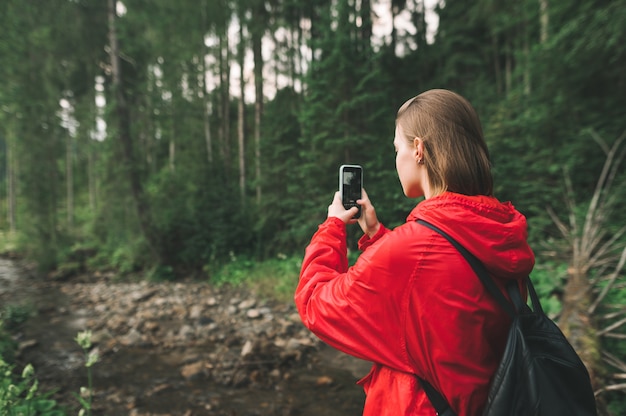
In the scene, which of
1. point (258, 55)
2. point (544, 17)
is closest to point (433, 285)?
point (544, 17)

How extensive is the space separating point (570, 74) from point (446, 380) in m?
8.53

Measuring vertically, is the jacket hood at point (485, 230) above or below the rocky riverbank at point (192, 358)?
A: above

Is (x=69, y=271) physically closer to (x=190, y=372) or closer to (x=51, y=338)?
(x=51, y=338)

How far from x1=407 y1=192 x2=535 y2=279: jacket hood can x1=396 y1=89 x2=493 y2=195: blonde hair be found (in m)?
0.08

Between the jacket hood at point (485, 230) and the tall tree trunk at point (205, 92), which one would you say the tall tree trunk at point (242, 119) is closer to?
the tall tree trunk at point (205, 92)

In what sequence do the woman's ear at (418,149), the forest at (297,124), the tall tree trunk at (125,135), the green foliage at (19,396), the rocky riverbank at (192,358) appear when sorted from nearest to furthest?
1. the woman's ear at (418,149)
2. the green foliage at (19,396)
3. the rocky riverbank at (192,358)
4. the forest at (297,124)
5. the tall tree trunk at (125,135)

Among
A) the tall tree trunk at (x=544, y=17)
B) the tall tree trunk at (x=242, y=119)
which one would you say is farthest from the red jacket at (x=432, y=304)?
the tall tree trunk at (x=242, y=119)

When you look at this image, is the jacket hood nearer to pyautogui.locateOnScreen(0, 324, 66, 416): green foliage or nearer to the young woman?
the young woman

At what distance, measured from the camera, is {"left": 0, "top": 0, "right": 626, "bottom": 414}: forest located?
19.8 ft

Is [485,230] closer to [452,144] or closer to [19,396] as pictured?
[452,144]

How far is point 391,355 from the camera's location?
3.65 feet

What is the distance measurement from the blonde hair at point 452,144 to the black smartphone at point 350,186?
452mm

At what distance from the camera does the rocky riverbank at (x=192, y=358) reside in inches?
175

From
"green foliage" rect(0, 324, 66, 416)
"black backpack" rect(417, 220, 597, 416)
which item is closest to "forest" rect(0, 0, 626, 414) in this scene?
"black backpack" rect(417, 220, 597, 416)
